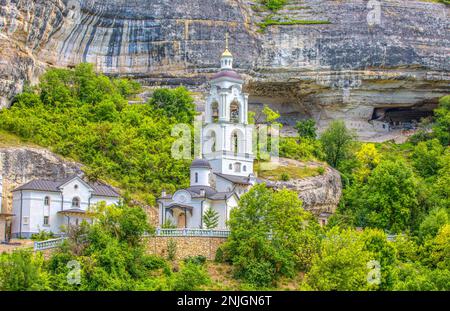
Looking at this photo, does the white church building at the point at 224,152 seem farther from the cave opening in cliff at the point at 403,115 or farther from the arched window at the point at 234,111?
the cave opening in cliff at the point at 403,115

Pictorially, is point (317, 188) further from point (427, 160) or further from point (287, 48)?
point (287, 48)

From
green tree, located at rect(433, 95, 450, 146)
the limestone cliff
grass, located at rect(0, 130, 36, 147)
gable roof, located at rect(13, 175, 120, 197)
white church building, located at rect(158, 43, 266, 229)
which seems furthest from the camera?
green tree, located at rect(433, 95, 450, 146)

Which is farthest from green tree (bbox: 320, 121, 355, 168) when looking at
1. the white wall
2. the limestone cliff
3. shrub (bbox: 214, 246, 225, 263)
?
shrub (bbox: 214, 246, 225, 263)

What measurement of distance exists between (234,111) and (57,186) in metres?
13.9

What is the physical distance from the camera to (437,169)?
8806 centimetres

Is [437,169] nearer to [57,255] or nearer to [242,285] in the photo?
[242,285]

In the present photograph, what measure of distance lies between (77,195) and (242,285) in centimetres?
1299

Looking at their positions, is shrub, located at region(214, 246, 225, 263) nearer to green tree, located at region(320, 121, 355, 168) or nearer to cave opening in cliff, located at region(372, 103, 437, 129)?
green tree, located at region(320, 121, 355, 168)

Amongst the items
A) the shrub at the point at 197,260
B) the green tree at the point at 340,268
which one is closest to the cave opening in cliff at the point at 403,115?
the green tree at the point at 340,268

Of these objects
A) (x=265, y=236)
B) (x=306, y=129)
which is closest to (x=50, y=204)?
(x=265, y=236)

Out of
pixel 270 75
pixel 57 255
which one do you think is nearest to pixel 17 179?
pixel 57 255

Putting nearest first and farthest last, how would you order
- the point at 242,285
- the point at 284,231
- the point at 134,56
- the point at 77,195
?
the point at 242,285 → the point at 284,231 → the point at 77,195 → the point at 134,56

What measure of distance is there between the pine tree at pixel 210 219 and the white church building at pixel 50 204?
5.34m

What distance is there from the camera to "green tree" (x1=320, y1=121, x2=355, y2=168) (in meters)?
90.6
